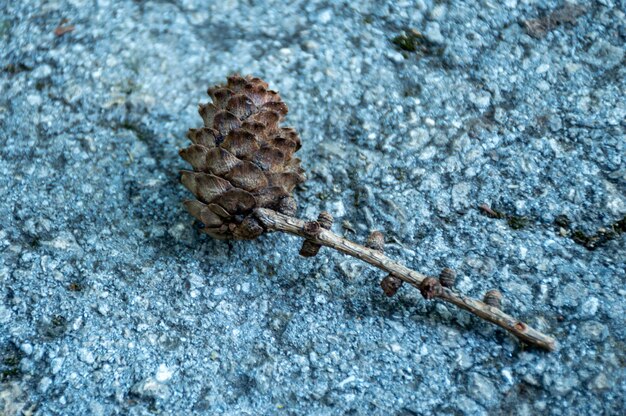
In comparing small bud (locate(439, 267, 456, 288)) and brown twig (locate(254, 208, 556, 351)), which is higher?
small bud (locate(439, 267, 456, 288))

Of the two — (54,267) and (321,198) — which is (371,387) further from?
(54,267)

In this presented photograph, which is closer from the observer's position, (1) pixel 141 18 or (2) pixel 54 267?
(2) pixel 54 267

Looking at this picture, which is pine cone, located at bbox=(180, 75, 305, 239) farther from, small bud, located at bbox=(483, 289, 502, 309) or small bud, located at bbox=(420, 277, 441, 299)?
small bud, located at bbox=(483, 289, 502, 309)

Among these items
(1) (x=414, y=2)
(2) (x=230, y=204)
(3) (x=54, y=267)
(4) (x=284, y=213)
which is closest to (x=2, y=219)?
(3) (x=54, y=267)

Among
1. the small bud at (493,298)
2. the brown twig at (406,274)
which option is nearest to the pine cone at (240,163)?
the brown twig at (406,274)

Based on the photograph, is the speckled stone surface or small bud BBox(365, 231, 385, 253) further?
small bud BBox(365, 231, 385, 253)

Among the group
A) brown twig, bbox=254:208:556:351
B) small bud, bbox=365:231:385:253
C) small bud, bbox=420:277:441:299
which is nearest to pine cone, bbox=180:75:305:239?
brown twig, bbox=254:208:556:351

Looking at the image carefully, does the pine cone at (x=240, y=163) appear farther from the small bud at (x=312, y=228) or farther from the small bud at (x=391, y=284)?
the small bud at (x=391, y=284)
